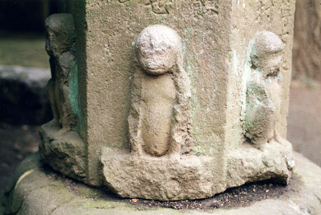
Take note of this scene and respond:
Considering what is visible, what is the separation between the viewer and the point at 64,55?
266 cm

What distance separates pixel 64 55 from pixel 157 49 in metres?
0.74

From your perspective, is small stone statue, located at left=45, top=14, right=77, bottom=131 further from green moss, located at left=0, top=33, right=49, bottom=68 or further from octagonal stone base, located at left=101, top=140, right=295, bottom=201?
green moss, located at left=0, top=33, right=49, bottom=68

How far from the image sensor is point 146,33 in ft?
7.34

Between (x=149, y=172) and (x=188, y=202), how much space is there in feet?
0.96

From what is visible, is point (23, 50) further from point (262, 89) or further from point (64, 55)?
point (262, 89)

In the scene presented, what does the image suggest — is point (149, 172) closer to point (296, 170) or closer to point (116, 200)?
point (116, 200)

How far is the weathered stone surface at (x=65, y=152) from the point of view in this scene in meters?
2.60

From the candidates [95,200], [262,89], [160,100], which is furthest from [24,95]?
[262,89]

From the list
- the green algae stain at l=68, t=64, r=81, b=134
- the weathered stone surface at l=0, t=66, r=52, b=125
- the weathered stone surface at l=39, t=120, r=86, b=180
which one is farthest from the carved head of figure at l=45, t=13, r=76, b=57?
the weathered stone surface at l=0, t=66, r=52, b=125

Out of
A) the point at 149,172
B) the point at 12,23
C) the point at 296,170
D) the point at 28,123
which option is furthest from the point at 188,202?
the point at 12,23

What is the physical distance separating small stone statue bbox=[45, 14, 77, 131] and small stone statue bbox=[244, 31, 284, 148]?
1093mm

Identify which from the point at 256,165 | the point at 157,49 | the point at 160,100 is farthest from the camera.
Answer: the point at 256,165

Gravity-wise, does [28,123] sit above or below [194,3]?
below

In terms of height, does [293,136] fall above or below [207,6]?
below
